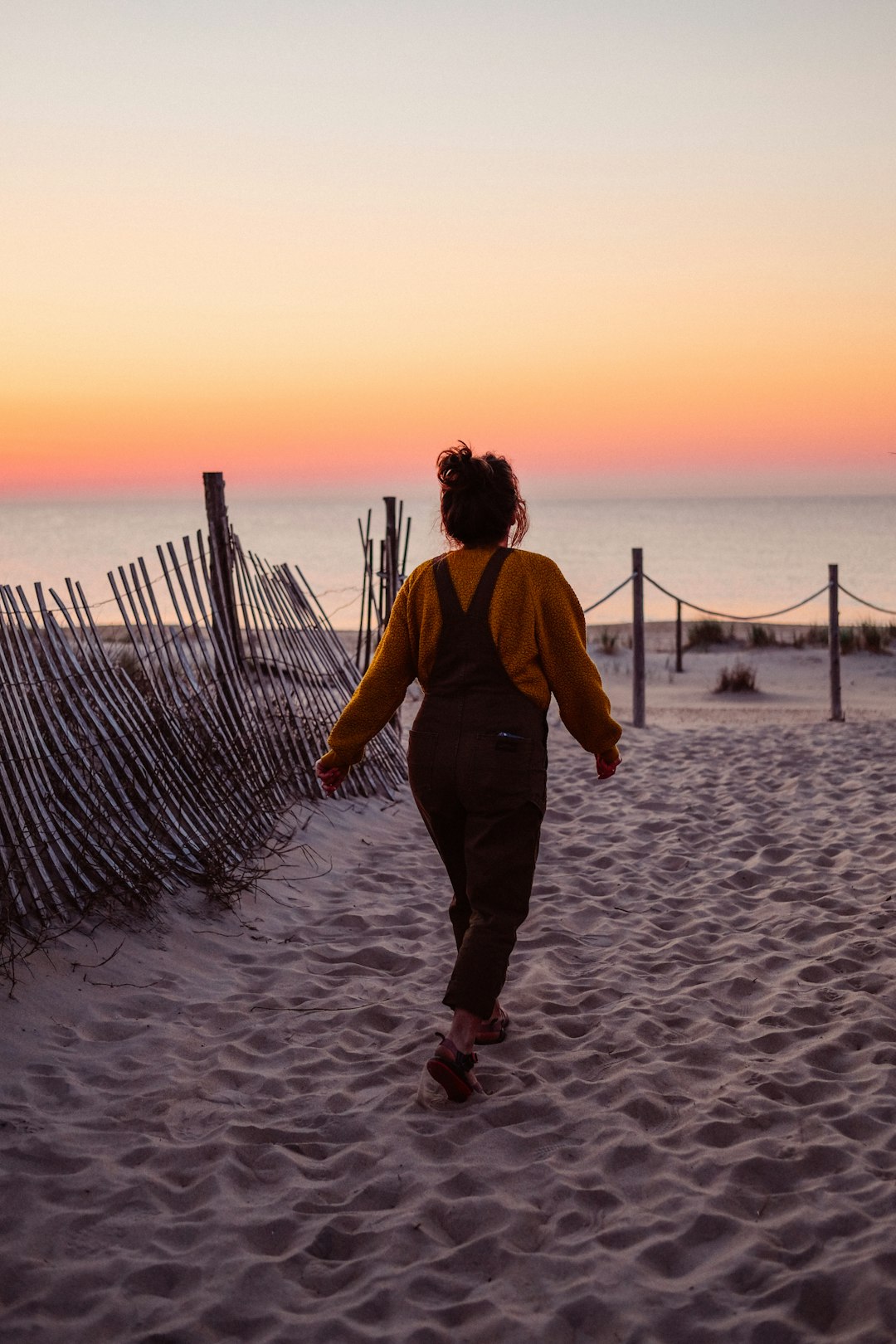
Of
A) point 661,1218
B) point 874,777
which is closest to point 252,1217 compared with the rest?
point 661,1218

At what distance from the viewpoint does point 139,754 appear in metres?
4.12

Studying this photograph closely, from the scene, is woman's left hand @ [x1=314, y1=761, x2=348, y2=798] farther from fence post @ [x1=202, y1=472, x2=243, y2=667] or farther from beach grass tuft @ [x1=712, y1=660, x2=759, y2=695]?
beach grass tuft @ [x1=712, y1=660, x2=759, y2=695]

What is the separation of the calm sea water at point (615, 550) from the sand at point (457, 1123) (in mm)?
1484

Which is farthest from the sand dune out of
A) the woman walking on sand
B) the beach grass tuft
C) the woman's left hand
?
the beach grass tuft

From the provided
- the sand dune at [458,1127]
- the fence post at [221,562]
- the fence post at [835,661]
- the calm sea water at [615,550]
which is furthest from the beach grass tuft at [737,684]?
the fence post at [221,562]

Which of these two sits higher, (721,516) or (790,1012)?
(721,516)

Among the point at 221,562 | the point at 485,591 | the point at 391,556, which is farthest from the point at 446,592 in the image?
the point at 391,556

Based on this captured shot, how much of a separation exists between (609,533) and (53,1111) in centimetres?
5743

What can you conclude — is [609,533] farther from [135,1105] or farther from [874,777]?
[135,1105]

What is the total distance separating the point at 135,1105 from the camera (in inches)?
105

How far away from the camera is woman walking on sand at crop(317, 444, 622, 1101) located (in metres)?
2.56

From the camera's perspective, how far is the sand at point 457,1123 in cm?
196

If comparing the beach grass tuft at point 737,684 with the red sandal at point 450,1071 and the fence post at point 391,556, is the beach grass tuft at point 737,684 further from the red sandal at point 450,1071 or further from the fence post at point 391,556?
the red sandal at point 450,1071

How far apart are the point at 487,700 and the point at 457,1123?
1008 millimetres
